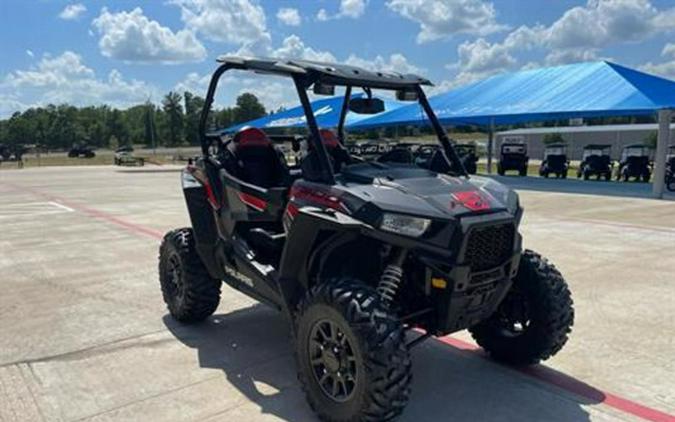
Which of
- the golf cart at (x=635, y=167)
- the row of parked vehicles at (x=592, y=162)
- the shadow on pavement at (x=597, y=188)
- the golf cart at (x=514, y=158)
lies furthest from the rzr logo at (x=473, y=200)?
the golf cart at (x=514, y=158)

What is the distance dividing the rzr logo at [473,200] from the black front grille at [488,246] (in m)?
0.12

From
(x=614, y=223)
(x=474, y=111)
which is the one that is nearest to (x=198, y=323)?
(x=614, y=223)

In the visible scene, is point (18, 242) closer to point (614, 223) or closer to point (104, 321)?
point (104, 321)

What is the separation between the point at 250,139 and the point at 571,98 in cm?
1870

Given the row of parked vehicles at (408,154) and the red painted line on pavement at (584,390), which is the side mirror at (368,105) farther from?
the red painted line on pavement at (584,390)

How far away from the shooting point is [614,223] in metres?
11.2

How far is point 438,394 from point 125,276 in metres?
4.61

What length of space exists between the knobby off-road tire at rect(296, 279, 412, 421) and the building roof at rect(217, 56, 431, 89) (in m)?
1.35

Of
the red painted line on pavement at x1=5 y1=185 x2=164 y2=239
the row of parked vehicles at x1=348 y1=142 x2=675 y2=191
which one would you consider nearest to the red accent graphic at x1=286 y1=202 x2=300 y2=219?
the red painted line on pavement at x1=5 y1=185 x2=164 y2=239

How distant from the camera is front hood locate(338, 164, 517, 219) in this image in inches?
125

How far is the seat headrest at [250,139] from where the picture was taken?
15.1 feet

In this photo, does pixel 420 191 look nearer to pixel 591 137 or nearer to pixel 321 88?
pixel 321 88

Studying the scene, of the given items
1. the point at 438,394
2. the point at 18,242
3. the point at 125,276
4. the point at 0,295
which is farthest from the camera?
the point at 18,242

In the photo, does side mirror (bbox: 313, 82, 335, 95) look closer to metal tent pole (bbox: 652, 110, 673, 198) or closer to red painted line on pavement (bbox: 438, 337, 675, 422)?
red painted line on pavement (bbox: 438, 337, 675, 422)
